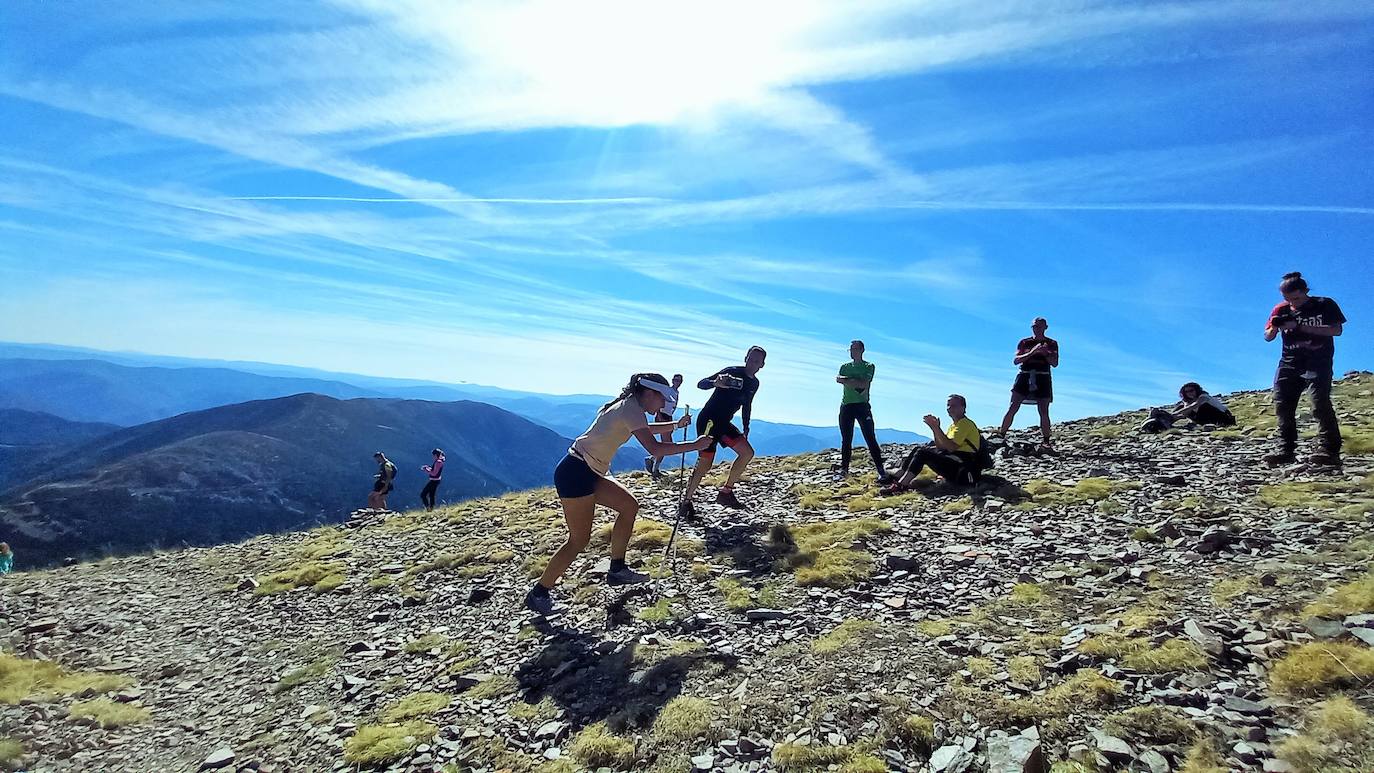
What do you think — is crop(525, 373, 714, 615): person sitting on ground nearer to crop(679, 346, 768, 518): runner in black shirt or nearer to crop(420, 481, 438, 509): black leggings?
crop(679, 346, 768, 518): runner in black shirt

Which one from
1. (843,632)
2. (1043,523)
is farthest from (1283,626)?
(1043,523)

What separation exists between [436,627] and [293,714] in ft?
8.45

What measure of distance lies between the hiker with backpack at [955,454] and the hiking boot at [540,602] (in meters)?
9.10

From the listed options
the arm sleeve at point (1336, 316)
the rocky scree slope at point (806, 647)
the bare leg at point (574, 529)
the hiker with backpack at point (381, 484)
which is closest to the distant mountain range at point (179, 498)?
the hiker with backpack at point (381, 484)

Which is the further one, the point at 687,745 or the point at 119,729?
the point at 119,729

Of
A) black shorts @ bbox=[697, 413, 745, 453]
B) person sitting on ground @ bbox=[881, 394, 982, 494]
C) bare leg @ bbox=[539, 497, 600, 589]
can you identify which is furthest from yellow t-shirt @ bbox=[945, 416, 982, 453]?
bare leg @ bbox=[539, 497, 600, 589]

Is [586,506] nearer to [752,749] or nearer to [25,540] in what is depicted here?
[752,749]

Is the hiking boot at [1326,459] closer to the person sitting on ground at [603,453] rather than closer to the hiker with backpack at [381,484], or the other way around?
the person sitting on ground at [603,453]

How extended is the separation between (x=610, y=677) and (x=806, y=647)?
2.49 meters

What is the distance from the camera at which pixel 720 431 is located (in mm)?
13836

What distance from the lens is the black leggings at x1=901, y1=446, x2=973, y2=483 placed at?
15.2 metres

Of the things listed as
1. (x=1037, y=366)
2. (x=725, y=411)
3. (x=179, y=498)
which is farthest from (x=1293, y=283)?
(x=179, y=498)

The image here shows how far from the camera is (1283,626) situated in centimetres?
→ 643

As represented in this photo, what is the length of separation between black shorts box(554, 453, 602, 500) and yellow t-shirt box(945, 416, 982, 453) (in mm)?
9691
